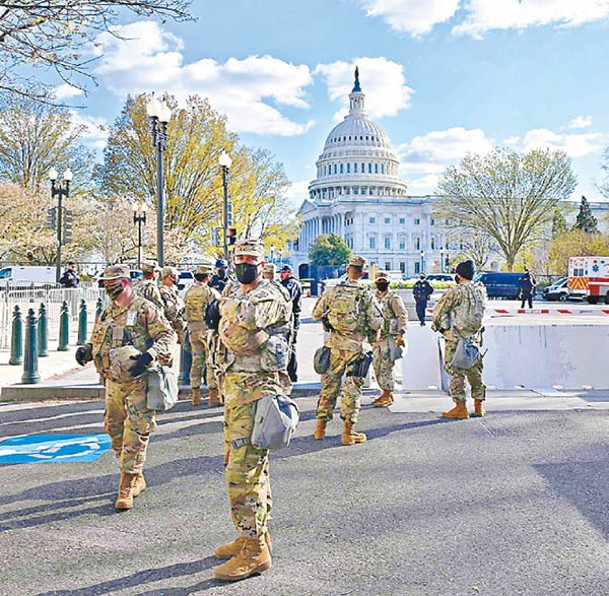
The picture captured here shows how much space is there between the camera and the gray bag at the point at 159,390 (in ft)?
16.9

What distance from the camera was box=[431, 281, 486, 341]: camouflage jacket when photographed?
26.8ft

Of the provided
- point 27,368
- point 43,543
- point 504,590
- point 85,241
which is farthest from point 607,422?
point 85,241

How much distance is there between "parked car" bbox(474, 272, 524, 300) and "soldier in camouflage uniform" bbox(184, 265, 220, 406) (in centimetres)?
3838

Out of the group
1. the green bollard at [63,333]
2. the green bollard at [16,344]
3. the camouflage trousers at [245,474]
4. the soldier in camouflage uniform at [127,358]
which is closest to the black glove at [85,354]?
the soldier in camouflage uniform at [127,358]

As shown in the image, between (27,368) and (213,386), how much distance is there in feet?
10.6

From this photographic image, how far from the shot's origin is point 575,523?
15.8 ft

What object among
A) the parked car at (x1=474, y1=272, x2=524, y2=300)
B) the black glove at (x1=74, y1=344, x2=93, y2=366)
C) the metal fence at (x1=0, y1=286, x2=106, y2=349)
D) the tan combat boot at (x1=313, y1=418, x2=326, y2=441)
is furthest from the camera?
the parked car at (x1=474, y1=272, x2=524, y2=300)

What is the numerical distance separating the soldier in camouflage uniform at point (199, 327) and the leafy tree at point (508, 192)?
1894 inches

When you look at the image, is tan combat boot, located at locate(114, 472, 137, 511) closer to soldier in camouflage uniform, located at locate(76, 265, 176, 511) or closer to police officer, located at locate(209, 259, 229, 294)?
soldier in camouflage uniform, located at locate(76, 265, 176, 511)

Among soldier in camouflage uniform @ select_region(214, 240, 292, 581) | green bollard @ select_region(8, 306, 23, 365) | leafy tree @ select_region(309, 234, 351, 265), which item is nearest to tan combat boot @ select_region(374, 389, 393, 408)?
soldier in camouflage uniform @ select_region(214, 240, 292, 581)

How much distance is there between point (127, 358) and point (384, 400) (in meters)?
5.02

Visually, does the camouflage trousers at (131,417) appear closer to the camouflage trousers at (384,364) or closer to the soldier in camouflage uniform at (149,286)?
the soldier in camouflage uniform at (149,286)

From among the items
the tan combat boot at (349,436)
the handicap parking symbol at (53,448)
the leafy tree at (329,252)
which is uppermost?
the leafy tree at (329,252)

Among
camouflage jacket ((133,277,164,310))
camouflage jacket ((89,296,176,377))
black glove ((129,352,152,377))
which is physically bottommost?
black glove ((129,352,152,377))
